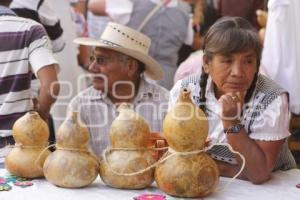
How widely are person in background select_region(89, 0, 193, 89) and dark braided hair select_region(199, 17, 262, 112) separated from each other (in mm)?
1539

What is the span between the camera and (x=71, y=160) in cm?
157

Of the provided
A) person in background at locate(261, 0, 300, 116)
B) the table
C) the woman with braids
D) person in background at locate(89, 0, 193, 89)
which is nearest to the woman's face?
the woman with braids

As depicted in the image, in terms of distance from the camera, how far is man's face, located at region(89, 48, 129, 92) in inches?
102

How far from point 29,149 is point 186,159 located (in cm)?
53

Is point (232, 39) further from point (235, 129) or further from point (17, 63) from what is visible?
point (17, 63)

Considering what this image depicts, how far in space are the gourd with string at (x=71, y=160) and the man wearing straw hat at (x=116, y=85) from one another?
943mm

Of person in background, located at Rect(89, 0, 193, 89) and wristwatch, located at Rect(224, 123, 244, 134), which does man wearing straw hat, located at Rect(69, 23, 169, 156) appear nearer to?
person in background, located at Rect(89, 0, 193, 89)

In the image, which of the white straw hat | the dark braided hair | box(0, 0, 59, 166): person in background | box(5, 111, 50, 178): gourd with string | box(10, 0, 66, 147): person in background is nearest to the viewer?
box(5, 111, 50, 178): gourd with string

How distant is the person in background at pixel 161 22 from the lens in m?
3.49

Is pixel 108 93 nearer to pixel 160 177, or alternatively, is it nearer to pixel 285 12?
pixel 285 12

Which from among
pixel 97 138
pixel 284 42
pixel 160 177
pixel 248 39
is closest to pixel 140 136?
pixel 160 177

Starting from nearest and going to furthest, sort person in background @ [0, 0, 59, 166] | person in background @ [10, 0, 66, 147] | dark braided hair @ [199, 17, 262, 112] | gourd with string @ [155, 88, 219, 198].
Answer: gourd with string @ [155, 88, 219, 198] < dark braided hair @ [199, 17, 262, 112] < person in background @ [0, 0, 59, 166] < person in background @ [10, 0, 66, 147]

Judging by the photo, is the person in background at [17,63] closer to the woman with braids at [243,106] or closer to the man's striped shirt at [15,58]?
the man's striped shirt at [15,58]

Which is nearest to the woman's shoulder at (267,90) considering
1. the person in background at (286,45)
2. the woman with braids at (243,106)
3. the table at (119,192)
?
the woman with braids at (243,106)
